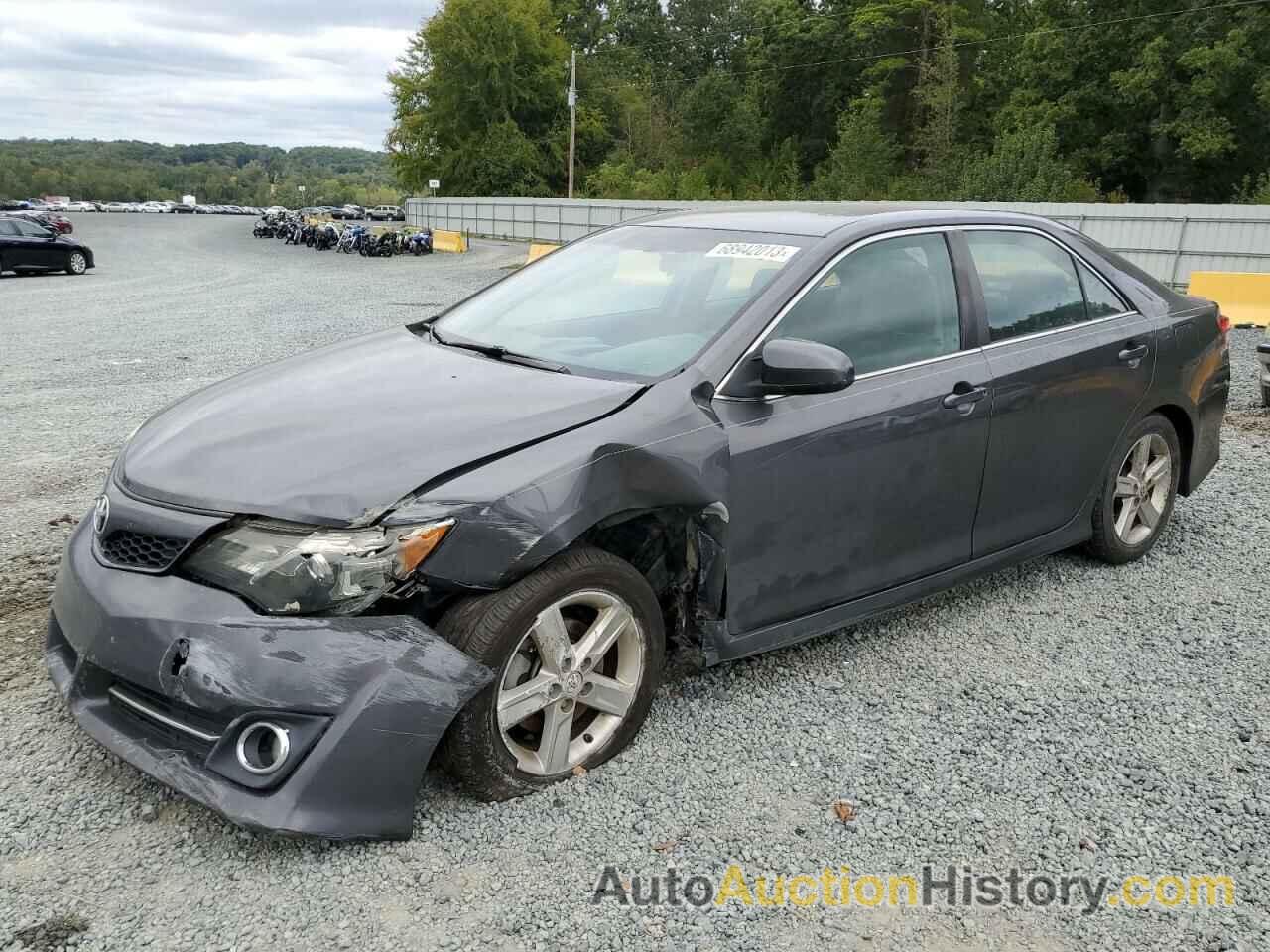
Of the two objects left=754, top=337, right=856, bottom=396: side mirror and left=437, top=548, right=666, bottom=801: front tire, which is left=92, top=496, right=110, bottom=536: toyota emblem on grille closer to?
left=437, top=548, right=666, bottom=801: front tire

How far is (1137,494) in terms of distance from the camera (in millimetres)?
4848

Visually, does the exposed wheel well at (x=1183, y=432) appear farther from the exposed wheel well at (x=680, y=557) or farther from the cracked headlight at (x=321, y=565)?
the cracked headlight at (x=321, y=565)

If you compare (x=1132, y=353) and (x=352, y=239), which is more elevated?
(x=1132, y=353)

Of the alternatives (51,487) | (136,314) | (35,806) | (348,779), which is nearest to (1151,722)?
(348,779)

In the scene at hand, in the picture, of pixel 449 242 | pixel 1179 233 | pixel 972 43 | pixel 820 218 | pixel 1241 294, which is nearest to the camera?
pixel 820 218

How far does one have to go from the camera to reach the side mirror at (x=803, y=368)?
3.20 metres

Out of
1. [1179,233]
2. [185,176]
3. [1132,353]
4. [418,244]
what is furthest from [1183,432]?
[185,176]

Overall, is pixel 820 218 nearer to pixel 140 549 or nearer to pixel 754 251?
pixel 754 251

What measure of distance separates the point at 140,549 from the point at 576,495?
116 cm

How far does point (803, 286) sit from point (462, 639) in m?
1.65

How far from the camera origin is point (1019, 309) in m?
4.22

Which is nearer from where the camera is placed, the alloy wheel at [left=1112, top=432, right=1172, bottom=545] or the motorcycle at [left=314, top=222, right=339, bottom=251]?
the alloy wheel at [left=1112, top=432, right=1172, bottom=545]

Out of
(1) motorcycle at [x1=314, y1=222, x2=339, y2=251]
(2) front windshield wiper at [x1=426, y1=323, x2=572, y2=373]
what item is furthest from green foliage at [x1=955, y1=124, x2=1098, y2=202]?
(2) front windshield wiper at [x1=426, y1=323, x2=572, y2=373]

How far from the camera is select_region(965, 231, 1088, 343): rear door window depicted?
4.11m
